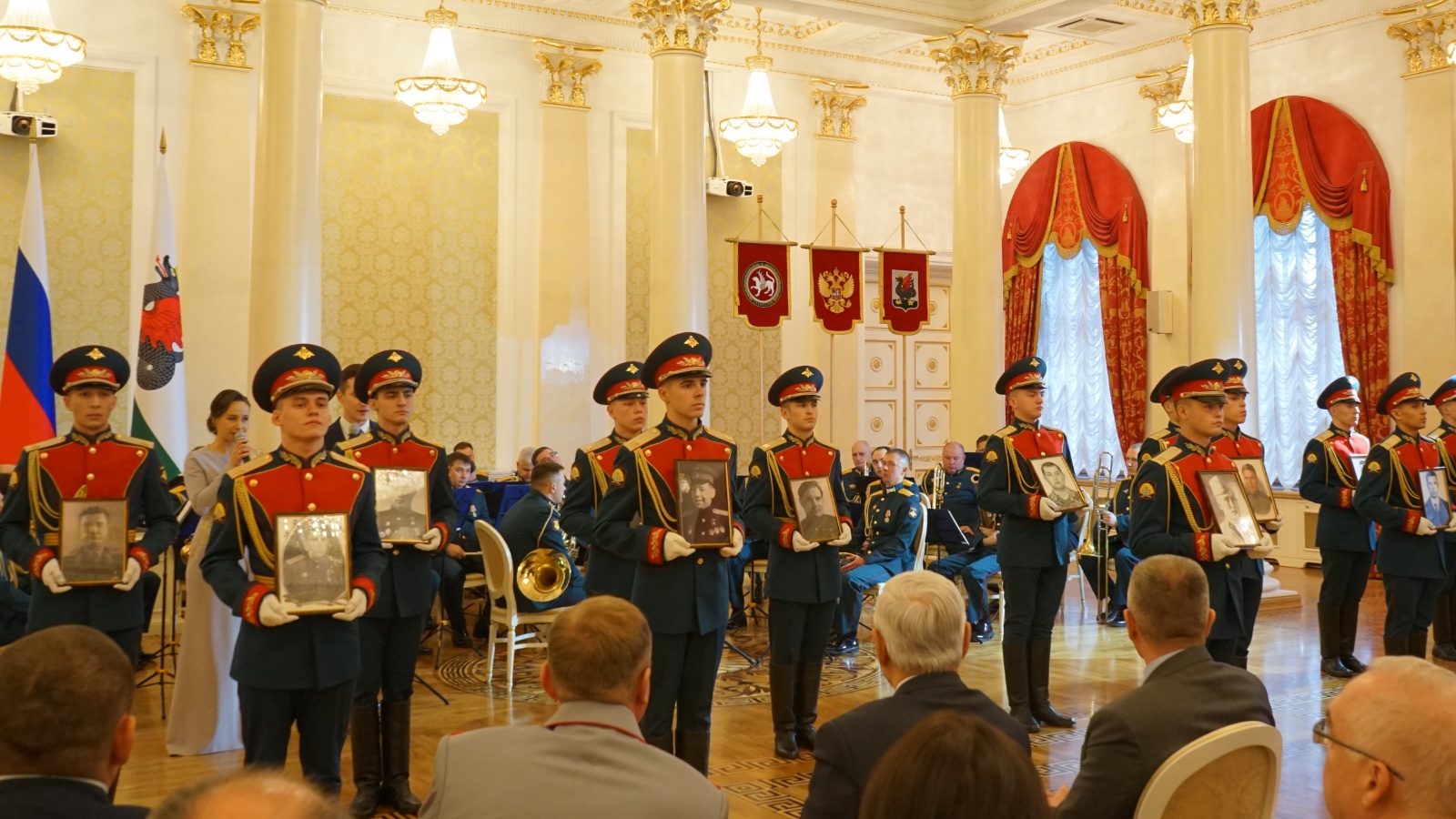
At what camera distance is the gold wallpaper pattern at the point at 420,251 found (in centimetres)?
1244

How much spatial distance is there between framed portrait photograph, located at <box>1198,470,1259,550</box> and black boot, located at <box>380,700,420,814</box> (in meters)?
3.50

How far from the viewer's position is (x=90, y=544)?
469 cm

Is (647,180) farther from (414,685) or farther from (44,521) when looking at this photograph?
(44,521)

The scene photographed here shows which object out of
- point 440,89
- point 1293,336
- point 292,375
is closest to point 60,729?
point 292,375

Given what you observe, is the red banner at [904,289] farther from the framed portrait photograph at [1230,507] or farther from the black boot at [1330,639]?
the framed portrait photograph at [1230,507]

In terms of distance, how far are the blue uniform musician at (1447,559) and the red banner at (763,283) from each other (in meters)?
5.60

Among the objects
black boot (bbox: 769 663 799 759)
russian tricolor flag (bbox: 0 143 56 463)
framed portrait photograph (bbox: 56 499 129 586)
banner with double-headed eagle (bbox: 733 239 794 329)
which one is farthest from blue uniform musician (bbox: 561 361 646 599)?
banner with double-headed eagle (bbox: 733 239 794 329)

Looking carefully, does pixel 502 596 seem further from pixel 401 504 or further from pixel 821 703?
pixel 401 504

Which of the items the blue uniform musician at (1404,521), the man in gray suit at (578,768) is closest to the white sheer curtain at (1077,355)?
the blue uniform musician at (1404,521)

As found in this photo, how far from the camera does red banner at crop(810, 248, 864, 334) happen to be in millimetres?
12508

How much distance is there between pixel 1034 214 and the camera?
52.3 feet

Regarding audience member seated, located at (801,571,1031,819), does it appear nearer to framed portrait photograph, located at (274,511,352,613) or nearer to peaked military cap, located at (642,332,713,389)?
framed portrait photograph, located at (274,511,352,613)

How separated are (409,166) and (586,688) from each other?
36.4 feet

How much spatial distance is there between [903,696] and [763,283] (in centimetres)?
950
